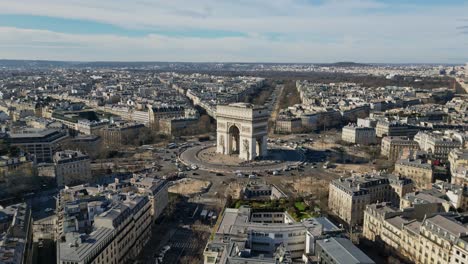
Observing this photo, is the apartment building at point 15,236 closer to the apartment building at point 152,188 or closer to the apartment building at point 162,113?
the apartment building at point 152,188

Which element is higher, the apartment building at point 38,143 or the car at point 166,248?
the apartment building at point 38,143

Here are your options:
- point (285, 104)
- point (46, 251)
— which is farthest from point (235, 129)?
point (285, 104)

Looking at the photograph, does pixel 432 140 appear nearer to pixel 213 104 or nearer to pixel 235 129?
pixel 235 129

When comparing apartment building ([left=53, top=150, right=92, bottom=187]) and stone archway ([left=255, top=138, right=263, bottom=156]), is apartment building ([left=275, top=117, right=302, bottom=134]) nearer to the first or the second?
stone archway ([left=255, top=138, right=263, bottom=156])

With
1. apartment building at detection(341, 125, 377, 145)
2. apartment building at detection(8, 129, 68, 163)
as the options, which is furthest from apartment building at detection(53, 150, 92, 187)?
apartment building at detection(341, 125, 377, 145)

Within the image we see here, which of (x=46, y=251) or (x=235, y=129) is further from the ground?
(x=235, y=129)

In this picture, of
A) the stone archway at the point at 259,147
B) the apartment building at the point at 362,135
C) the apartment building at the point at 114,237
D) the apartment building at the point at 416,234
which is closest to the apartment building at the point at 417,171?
the apartment building at the point at 416,234
